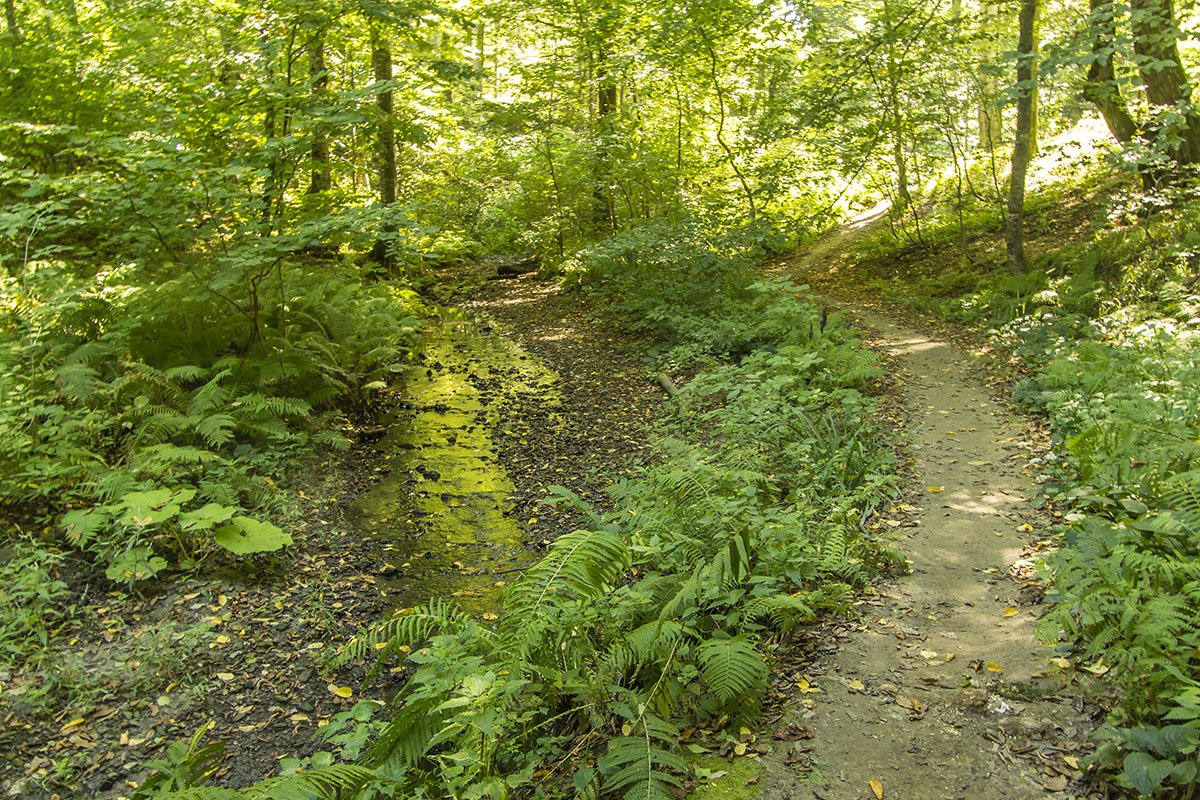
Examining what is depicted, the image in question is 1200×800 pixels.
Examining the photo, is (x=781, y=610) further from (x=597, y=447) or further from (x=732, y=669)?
(x=597, y=447)

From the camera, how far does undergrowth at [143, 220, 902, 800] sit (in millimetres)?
3529

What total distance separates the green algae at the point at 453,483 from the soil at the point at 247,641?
56 mm

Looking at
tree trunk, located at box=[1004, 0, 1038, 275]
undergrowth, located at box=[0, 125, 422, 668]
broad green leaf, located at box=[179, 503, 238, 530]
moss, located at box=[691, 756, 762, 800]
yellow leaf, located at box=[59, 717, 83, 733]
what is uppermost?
tree trunk, located at box=[1004, 0, 1038, 275]

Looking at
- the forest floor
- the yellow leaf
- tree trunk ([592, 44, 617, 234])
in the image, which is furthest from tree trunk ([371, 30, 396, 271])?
the yellow leaf

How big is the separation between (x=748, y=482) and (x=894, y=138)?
11.6 m

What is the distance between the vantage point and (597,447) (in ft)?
29.8

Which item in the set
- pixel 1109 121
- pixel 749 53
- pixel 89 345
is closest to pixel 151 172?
pixel 89 345

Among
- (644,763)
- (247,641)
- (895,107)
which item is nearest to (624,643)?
(644,763)

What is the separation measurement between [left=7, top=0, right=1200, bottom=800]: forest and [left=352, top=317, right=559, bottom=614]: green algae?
0.06 meters

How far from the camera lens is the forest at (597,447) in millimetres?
3721

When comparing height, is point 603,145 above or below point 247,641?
above

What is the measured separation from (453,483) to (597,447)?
70.3 inches

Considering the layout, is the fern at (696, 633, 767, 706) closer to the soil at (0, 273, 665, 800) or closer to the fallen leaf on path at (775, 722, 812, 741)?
the fallen leaf on path at (775, 722, 812, 741)

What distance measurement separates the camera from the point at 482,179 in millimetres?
19438
